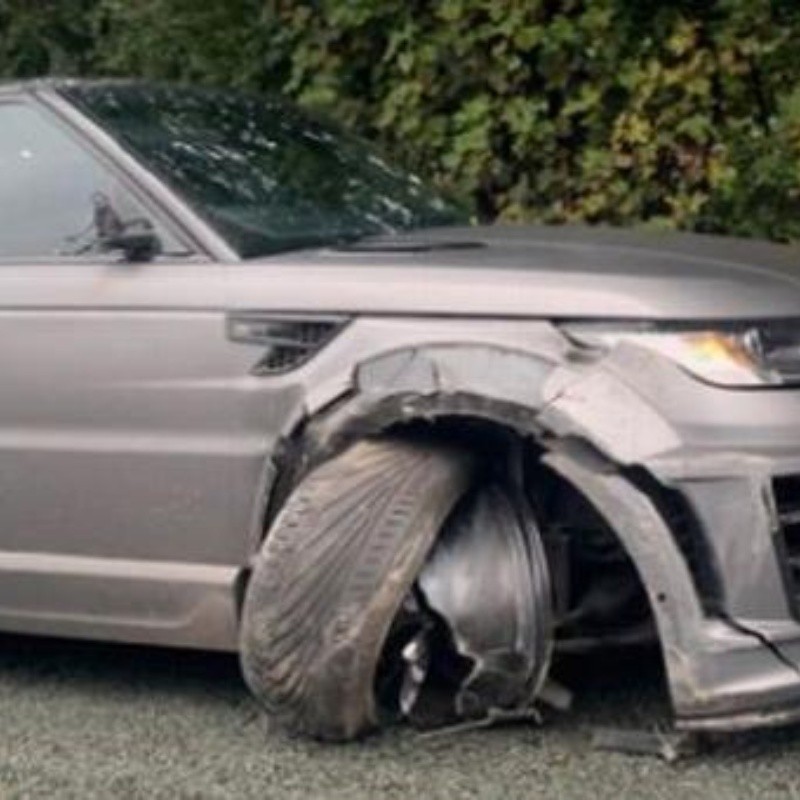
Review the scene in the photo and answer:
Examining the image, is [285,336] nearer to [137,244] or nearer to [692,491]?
[137,244]

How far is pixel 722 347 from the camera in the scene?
15.6 ft

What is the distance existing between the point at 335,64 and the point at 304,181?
390 centimetres

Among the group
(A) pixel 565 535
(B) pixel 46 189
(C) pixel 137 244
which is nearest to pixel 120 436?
(C) pixel 137 244

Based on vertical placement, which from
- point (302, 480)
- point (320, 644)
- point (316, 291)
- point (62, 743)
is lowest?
point (62, 743)

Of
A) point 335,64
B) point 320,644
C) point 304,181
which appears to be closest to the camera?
point 320,644

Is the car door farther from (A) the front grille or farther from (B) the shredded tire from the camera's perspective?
(A) the front grille

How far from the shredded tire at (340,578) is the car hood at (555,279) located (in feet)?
1.35

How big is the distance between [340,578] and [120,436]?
81 centimetres

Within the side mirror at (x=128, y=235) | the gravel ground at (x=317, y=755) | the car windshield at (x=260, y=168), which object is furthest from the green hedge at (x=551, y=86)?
the side mirror at (x=128, y=235)

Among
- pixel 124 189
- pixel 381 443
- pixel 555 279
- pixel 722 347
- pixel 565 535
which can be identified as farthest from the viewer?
pixel 124 189

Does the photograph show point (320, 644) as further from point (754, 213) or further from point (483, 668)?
point (754, 213)

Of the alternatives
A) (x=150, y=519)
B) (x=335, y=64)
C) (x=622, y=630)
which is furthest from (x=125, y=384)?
(x=335, y=64)

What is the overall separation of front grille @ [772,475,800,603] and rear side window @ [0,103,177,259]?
6.50ft

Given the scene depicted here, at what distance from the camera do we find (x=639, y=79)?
895 centimetres
